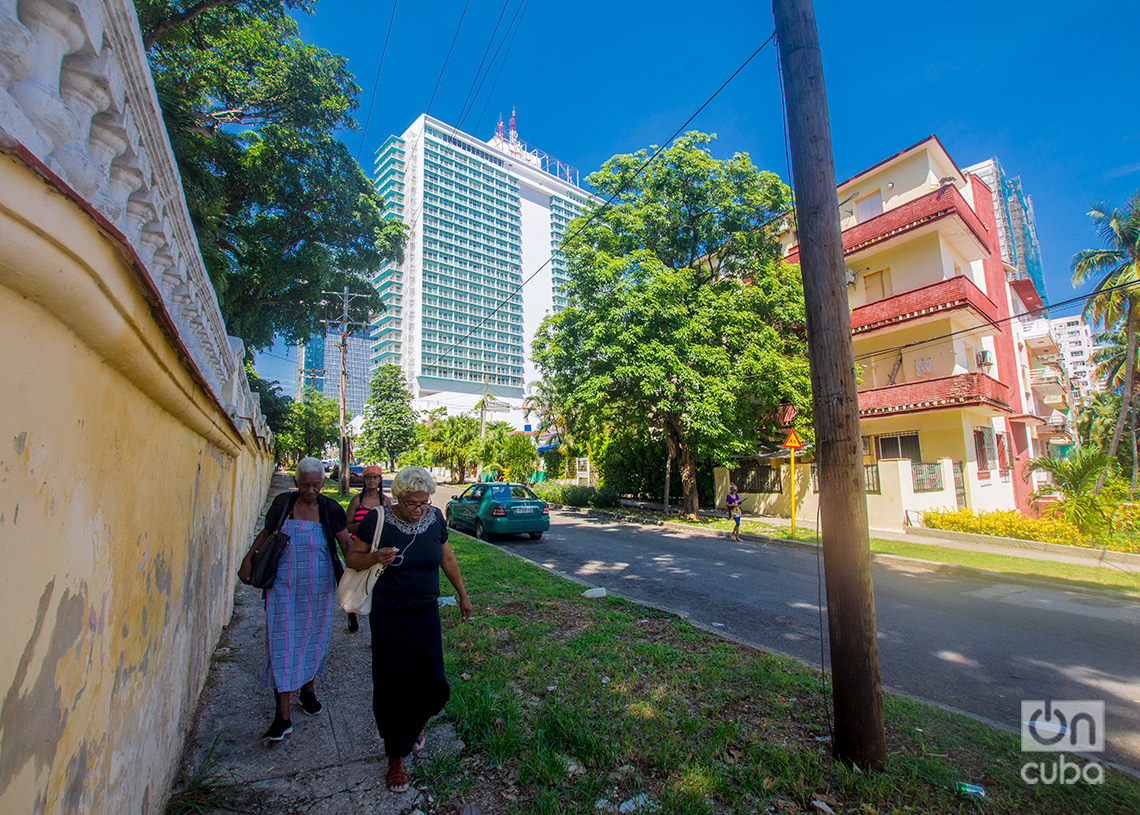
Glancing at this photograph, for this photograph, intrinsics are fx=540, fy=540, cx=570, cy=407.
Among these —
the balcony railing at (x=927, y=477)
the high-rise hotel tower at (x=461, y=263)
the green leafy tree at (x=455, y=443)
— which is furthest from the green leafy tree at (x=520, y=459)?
the high-rise hotel tower at (x=461, y=263)

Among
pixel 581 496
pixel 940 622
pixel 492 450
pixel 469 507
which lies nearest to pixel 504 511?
pixel 469 507

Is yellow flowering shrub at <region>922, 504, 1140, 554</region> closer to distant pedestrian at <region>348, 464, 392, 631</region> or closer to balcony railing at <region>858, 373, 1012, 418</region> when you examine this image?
balcony railing at <region>858, 373, 1012, 418</region>

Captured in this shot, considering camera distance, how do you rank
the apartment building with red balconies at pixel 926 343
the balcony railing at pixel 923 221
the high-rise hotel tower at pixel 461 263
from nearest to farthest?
1. the apartment building with red balconies at pixel 926 343
2. the balcony railing at pixel 923 221
3. the high-rise hotel tower at pixel 461 263

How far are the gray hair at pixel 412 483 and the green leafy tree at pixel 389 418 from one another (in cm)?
4794

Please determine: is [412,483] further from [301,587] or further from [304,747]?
[304,747]

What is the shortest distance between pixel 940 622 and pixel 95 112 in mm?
7895

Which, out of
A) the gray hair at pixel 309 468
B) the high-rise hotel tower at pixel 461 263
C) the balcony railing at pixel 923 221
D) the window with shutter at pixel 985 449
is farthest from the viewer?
the high-rise hotel tower at pixel 461 263

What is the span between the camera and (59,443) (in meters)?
1.32

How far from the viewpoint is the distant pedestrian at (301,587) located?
3.28 meters

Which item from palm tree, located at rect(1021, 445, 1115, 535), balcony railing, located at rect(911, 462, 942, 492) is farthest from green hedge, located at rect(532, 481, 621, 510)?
palm tree, located at rect(1021, 445, 1115, 535)

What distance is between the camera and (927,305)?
1606 cm

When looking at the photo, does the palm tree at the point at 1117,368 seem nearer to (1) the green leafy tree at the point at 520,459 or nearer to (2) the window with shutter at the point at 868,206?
(2) the window with shutter at the point at 868,206

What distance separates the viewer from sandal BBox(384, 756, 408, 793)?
2.80 meters

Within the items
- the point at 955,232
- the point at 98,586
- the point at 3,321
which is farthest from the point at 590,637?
the point at 955,232
